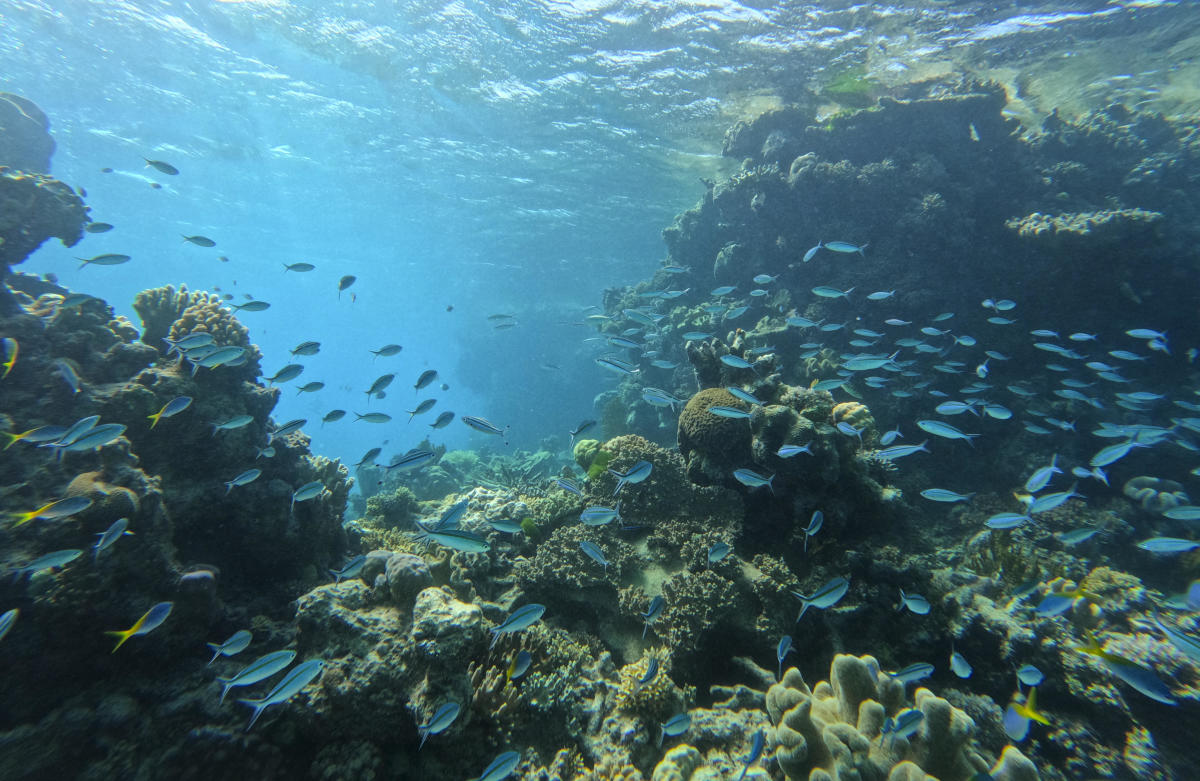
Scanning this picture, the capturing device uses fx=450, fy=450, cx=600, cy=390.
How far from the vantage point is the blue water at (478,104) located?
15.0 metres

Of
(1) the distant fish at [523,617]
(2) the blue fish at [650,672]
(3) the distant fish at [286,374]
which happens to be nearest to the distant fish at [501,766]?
(1) the distant fish at [523,617]

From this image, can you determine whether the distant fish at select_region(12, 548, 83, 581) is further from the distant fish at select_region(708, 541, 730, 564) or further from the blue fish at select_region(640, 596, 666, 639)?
the distant fish at select_region(708, 541, 730, 564)

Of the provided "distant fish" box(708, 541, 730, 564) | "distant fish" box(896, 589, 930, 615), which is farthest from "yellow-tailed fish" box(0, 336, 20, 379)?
"distant fish" box(896, 589, 930, 615)

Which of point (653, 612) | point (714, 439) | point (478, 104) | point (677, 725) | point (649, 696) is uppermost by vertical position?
point (478, 104)

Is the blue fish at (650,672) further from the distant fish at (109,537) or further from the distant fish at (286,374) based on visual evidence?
the distant fish at (286,374)

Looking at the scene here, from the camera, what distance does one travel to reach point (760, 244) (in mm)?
15922

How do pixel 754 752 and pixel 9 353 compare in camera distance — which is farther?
pixel 9 353

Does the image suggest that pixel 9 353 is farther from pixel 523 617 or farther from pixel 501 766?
pixel 501 766

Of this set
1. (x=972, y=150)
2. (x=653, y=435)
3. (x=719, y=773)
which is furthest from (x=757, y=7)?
(x=719, y=773)

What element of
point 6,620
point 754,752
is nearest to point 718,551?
point 754,752

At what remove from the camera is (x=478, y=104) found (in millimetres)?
21688

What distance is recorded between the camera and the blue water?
49.2 ft

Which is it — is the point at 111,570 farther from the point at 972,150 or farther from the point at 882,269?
the point at 972,150

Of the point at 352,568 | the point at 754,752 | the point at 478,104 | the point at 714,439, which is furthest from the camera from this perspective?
the point at 478,104
